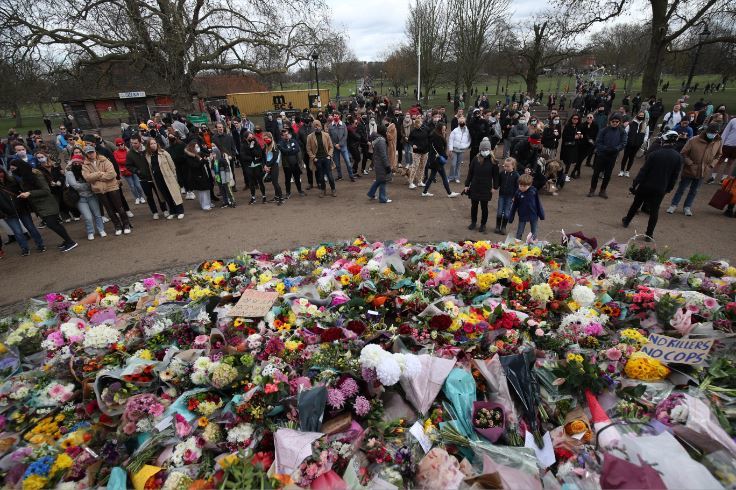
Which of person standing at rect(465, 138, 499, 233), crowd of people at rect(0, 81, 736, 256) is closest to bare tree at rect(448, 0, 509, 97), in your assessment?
crowd of people at rect(0, 81, 736, 256)

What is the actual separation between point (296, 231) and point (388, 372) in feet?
19.2

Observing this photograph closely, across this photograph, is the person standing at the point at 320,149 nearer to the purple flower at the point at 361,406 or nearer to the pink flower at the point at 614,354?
the purple flower at the point at 361,406

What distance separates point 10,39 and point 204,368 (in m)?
19.5

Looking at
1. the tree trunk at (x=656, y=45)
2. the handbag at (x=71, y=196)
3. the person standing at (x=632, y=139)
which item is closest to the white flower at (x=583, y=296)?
the person standing at (x=632, y=139)

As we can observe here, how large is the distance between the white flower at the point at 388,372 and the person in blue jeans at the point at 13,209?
27.7ft

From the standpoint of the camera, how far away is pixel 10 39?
47.9ft

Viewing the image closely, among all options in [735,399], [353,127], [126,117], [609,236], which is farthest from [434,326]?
[126,117]

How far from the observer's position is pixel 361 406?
2678 millimetres

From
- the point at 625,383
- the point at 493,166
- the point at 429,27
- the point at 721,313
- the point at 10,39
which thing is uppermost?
the point at 429,27

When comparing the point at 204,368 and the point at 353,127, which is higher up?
the point at 353,127

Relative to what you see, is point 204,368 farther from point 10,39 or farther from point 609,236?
point 10,39

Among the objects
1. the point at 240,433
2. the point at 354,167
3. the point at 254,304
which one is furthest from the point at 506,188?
the point at 354,167

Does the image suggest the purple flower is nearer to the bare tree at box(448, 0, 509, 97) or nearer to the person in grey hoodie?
the person in grey hoodie

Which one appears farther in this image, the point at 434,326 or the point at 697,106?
the point at 697,106
